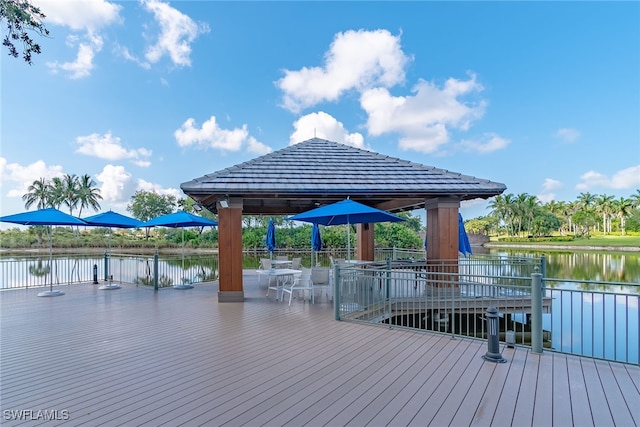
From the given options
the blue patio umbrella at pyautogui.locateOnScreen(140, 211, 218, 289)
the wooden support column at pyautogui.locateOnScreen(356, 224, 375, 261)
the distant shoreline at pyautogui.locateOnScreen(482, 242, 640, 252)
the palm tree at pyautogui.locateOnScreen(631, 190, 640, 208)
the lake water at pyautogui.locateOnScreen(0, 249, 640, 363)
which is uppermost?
the palm tree at pyautogui.locateOnScreen(631, 190, 640, 208)

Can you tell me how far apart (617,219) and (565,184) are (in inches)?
1298

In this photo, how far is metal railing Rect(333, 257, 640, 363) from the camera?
16.1ft

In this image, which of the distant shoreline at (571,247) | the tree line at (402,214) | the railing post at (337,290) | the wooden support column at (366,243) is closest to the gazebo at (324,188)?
the railing post at (337,290)

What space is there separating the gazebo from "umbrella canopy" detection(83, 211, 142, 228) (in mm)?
3002

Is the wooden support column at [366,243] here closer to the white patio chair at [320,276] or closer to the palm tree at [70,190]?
the white patio chair at [320,276]

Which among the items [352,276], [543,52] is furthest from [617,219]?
[352,276]

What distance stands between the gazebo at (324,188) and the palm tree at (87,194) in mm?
44542

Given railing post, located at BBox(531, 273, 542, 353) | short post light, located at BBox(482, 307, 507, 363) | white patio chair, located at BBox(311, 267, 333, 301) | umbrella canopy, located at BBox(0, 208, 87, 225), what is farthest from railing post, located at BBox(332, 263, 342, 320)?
umbrella canopy, located at BBox(0, 208, 87, 225)

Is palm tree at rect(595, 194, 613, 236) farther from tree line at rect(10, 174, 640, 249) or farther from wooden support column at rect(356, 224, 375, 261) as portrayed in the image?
wooden support column at rect(356, 224, 375, 261)

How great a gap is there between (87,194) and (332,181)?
47.9m

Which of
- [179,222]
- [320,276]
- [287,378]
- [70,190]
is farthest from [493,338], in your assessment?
[70,190]

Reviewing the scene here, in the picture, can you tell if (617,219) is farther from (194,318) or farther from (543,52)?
(194,318)

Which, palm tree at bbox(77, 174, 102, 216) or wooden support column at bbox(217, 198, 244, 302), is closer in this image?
wooden support column at bbox(217, 198, 244, 302)

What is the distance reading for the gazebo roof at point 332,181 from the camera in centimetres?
848
